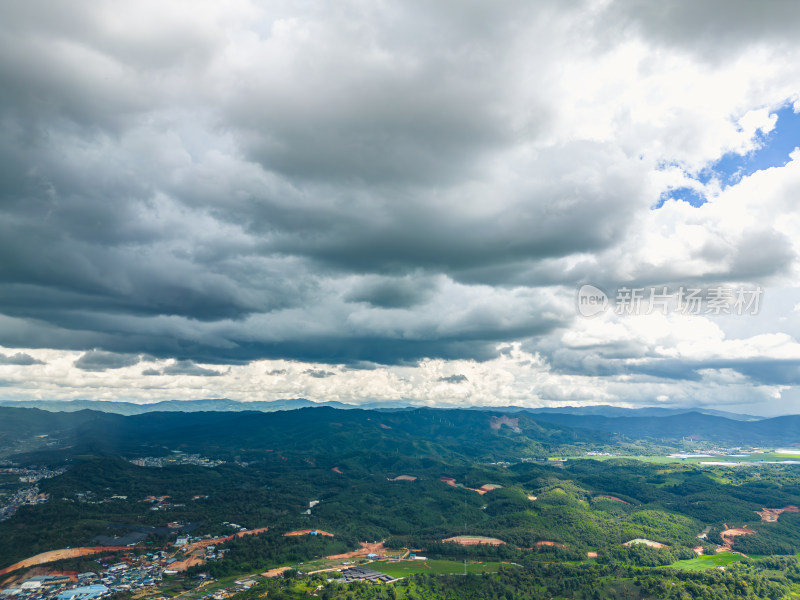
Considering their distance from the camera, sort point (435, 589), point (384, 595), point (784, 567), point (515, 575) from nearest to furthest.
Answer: point (384, 595), point (435, 589), point (515, 575), point (784, 567)

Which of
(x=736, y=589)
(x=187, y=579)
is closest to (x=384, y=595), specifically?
(x=187, y=579)

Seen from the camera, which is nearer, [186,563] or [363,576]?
[363,576]

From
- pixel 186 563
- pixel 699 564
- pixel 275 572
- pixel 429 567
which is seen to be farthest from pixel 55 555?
pixel 699 564

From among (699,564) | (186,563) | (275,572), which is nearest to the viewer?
(275,572)

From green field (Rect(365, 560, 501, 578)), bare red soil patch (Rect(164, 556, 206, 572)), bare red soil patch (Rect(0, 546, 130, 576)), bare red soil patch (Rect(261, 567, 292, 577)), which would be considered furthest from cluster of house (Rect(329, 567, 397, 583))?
bare red soil patch (Rect(0, 546, 130, 576))

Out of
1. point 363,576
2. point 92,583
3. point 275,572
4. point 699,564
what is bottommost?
point 699,564

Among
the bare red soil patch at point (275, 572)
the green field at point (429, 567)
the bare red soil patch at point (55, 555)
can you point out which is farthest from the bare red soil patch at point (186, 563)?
the green field at point (429, 567)

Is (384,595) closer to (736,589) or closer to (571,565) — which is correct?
(571,565)

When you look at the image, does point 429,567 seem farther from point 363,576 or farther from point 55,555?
point 55,555
